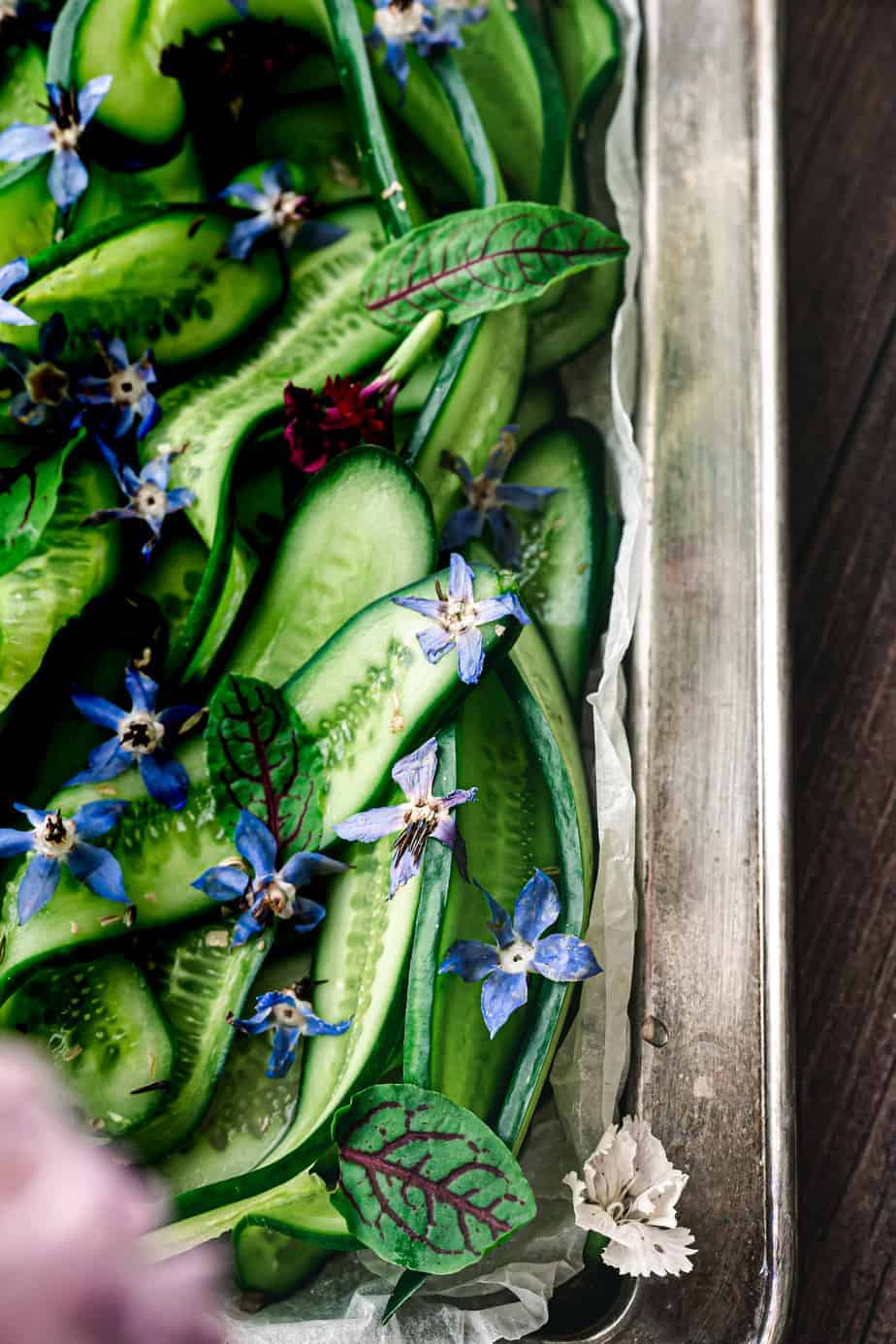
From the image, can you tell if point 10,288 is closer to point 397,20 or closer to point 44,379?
point 44,379

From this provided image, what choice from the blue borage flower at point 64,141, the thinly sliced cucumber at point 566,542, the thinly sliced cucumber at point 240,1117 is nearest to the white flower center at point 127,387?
the blue borage flower at point 64,141

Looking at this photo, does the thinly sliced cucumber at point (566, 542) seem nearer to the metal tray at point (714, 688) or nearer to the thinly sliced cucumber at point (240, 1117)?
the metal tray at point (714, 688)

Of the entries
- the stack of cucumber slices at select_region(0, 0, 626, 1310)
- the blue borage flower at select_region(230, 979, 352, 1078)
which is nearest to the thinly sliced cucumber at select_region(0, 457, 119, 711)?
the stack of cucumber slices at select_region(0, 0, 626, 1310)

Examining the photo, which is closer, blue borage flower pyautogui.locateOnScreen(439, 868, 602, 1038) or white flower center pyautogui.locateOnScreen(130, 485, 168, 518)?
blue borage flower pyautogui.locateOnScreen(439, 868, 602, 1038)

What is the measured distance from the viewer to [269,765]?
0.62m

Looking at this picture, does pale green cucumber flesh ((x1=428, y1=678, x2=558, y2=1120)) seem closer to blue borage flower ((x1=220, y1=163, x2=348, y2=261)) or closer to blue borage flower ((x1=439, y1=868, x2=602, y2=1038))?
blue borage flower ((x1=439, y1=868, x2=602, y2=1038))

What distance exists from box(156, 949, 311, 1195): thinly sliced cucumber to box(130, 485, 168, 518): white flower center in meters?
0.25

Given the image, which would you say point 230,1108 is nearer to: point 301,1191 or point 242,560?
point 301,1191

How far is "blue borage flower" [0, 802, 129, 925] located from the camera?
598 mm

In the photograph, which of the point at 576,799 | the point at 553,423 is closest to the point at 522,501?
the point at 553,423

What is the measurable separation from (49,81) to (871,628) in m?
0.64

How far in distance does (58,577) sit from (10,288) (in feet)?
0.55

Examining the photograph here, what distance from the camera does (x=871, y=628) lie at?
854 millimetres

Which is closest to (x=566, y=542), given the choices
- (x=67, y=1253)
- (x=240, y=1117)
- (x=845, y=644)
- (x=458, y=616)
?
(x=458, y=616)
